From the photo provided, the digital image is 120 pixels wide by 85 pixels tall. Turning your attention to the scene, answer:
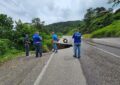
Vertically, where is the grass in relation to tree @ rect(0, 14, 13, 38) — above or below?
below

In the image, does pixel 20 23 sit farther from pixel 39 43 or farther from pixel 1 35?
pixel 39 43

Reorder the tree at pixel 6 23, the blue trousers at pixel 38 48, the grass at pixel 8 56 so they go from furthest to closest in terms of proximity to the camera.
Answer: the tree at pixel 6 23
the grass at pixel 8 56
the blue trousers at pixel 38 48

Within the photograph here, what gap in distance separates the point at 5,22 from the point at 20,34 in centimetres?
314

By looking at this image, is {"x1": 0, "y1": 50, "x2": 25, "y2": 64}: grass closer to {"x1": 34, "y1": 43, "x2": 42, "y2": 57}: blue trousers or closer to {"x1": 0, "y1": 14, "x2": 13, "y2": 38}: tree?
{"x1": 34, "y1": 43, "x2": 42, "y2": 57}: blue trousers

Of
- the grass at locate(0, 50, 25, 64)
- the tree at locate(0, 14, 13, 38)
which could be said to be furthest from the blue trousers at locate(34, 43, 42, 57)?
the tree at locate(0, 14, 13, 38)

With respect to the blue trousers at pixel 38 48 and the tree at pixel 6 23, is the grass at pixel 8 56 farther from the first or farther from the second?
the tree at pixel 6 23

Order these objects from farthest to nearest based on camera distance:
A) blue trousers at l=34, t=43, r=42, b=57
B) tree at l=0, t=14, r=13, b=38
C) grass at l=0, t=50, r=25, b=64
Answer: tree at l=0, t=14, r=13, b=38
grass at l=0, t=50, r=25, b=64
blue trousers at l=34, t=43, r=42, b=57

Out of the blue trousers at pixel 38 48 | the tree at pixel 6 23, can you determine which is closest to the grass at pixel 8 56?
the blue trousers at pixel 38 48

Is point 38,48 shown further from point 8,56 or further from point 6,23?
point 6,23

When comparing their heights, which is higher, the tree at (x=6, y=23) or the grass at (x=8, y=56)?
the tree at (x=6, y=23)

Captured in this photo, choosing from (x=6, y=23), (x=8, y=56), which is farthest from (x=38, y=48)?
(x=6, y=23)

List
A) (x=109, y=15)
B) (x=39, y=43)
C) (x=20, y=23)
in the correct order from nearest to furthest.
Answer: (x=39, y=43)
(x=20, y=23)
(x=109, y=15)

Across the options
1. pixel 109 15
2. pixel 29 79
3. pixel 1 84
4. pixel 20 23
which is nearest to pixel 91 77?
pixel 29 79

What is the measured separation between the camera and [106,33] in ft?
290
